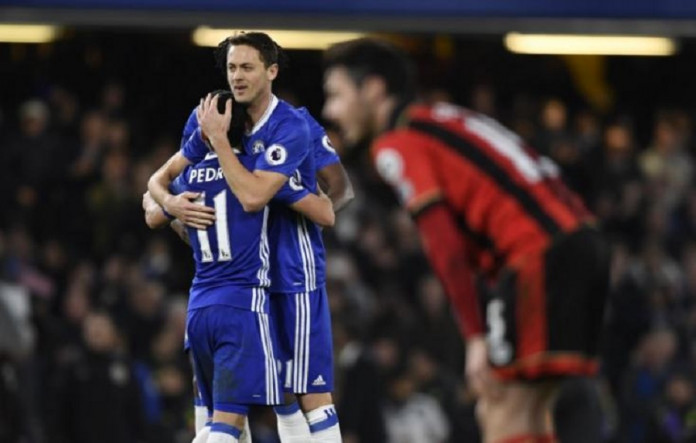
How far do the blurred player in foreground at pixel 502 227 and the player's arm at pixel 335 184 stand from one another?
70.1 inches

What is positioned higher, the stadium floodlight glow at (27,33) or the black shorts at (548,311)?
the stadium floodlight glow at (27,33)

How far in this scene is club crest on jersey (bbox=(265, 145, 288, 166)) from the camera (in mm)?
9000

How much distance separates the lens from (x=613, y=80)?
868 inches

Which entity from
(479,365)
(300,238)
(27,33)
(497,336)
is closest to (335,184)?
(300,238)

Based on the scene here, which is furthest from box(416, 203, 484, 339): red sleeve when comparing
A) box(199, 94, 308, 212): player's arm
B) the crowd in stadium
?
the crowd in stadium

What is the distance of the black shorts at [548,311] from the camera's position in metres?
7.82

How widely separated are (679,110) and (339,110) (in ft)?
46.9

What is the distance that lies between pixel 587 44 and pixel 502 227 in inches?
461

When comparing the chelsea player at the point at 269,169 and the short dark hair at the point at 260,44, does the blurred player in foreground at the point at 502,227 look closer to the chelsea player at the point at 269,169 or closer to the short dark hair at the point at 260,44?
the chelsea player at the point at 269,169

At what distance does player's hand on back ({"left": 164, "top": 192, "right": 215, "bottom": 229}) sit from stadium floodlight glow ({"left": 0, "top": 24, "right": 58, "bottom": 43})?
28.9 feet

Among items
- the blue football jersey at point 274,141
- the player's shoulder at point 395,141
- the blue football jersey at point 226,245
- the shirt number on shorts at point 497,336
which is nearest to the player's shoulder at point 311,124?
the blue football jersey at point 274,141

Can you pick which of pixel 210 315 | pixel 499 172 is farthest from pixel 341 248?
pixel 499 172

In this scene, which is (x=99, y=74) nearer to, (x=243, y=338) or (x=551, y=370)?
(x=243, y=338)

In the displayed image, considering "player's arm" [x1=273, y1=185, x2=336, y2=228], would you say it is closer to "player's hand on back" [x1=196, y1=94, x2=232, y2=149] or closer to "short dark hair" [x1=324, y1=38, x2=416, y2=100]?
"player's hand on back" [x1=196, y1=94, x2=232, y2=149]
